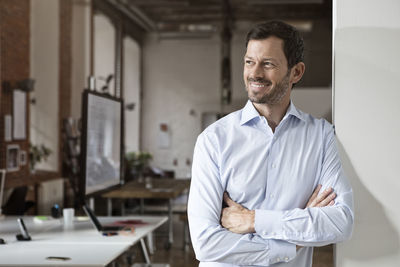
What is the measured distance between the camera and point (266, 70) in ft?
5.96

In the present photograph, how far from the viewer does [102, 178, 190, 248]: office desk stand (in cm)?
667

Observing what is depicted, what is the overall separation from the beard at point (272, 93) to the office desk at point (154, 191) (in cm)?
453

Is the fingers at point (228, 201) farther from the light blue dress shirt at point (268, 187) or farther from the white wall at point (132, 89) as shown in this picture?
the white wall at point (132, 89)

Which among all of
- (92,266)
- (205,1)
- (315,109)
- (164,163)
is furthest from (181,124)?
(92,266)

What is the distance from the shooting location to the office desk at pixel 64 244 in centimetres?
252

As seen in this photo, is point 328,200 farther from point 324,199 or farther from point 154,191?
point 154,191

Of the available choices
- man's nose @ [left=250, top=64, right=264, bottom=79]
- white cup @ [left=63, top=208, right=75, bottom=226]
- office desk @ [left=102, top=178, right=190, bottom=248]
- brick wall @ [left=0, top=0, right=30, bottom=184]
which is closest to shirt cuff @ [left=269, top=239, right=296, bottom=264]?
man's nose @ [left=250, top=64, right=264, bottom=79]

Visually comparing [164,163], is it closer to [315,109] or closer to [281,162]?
[315,109]

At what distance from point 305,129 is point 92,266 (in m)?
1.19

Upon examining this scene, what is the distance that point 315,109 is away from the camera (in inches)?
364

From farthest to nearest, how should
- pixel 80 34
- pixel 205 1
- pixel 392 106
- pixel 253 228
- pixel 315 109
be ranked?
pixel 205 1
pixel 80 34
pixel 315 109
pixel 392 106
pixel 253 228

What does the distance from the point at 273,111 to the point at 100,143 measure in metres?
1.50

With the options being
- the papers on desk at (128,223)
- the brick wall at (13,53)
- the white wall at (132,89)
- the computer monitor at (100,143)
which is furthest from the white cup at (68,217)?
the white wall at (132,89)

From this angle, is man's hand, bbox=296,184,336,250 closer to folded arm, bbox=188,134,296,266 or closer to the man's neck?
folded arm, bbox=188,134,296,266
